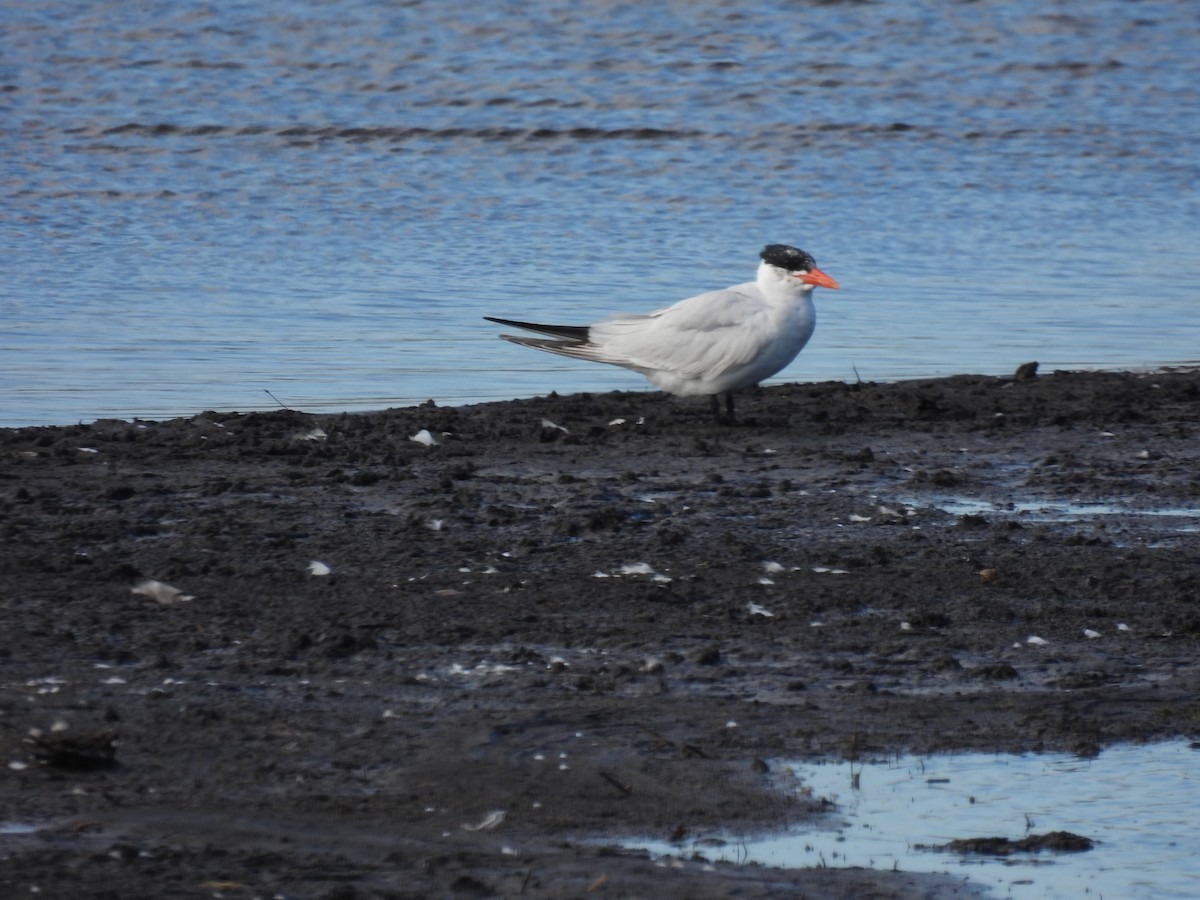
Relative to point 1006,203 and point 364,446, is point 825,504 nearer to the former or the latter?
point 364,446

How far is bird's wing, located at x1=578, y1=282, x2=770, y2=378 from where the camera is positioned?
8.30 m

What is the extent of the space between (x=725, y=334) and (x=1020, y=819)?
4360mm

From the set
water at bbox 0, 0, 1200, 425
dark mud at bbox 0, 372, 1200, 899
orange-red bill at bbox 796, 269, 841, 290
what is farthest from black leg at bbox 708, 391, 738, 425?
water at bbox 0, 0, 1200, 425

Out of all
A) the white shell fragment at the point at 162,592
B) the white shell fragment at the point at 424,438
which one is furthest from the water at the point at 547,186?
the white shell fragment at the point at 162,592

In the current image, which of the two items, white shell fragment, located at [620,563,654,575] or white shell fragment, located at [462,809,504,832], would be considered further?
white shell fragment, located at [620,563,654,575]

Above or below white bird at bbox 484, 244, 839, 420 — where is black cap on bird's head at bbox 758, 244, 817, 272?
above

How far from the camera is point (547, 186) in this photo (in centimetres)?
1574

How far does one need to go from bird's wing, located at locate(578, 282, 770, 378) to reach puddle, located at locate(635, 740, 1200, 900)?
12.8 feet

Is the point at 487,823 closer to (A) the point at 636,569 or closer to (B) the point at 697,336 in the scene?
(A) the point at 636,569

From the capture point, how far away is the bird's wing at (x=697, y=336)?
27.2 feet

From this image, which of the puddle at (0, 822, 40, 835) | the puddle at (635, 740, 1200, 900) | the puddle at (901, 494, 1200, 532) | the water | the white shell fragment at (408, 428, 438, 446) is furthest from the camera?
the water

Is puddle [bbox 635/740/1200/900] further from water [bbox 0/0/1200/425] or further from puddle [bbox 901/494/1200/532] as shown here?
water [bbox 0/0/1200/425]

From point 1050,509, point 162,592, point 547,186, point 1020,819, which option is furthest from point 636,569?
point 547,186

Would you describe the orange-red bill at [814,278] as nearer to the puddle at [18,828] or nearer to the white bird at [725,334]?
the white bird at [725,334]
